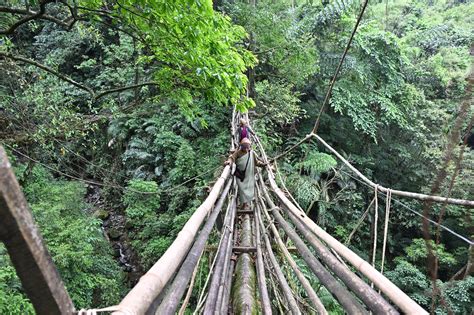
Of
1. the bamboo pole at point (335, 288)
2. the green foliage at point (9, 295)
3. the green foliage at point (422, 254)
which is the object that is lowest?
the green foliage at point (422, 254)

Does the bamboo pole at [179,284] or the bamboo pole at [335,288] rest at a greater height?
the bamboo pole at [179,284]

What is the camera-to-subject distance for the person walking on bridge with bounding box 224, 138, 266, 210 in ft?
8.91

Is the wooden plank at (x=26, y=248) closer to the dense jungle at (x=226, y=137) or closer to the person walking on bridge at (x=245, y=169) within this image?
the dense jungle at (x=226, y=137)

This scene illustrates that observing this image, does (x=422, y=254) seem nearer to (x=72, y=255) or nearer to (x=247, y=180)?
(x=247, y=180)

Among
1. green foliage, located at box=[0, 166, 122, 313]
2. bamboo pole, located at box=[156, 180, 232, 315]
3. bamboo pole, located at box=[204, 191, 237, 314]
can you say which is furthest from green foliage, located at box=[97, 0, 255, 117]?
green foliage, located at box=[0, 166, 122, 313]

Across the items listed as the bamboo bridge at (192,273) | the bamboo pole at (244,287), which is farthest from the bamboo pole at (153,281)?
the bamboo pole at (244,287)

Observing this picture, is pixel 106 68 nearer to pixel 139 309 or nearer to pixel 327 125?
pixel 327 125


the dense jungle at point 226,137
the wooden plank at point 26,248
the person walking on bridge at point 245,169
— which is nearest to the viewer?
the wooden plank at point 26,248

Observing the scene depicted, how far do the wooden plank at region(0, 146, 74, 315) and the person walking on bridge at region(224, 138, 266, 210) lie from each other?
2.34 m

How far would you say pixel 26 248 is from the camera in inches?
12.3

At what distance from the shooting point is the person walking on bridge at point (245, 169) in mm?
2717

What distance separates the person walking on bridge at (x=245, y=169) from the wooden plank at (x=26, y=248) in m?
2.34

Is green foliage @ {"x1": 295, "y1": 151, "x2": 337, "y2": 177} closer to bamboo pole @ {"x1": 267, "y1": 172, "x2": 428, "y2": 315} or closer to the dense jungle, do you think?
the dense jungle

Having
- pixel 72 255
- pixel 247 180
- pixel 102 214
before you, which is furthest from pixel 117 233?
pixel 247 180
